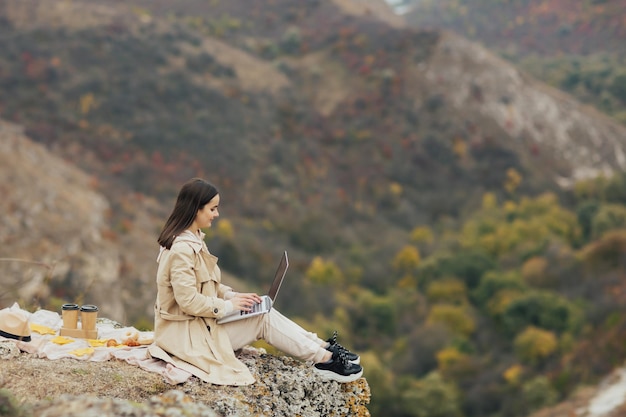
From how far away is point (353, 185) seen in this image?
178 ft

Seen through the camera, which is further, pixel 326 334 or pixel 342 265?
pixel 342 265

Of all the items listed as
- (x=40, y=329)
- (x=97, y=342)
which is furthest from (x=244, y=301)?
(x=40, y=329)

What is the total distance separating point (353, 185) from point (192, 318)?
158 ft

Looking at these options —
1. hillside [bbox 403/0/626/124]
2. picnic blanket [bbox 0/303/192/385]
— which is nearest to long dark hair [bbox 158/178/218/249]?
picnic blanket [bbox 0/303/192/385]

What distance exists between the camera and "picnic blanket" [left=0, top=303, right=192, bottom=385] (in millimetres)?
6203

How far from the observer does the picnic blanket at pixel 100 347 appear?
6.20 metres

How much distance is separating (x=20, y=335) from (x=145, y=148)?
42120mm

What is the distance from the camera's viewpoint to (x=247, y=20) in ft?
237

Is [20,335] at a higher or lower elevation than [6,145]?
lower

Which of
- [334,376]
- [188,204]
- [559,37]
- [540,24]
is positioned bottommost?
[334,376]

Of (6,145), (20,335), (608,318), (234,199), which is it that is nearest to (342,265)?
(234,199)

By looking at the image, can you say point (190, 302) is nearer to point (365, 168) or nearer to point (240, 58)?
point (365, 168)

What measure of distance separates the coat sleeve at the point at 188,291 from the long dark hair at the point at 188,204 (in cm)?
20

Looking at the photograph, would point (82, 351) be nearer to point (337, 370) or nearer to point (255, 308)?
point (255, 308)
